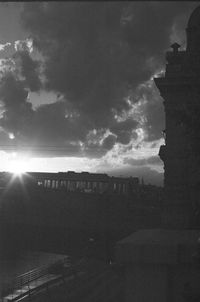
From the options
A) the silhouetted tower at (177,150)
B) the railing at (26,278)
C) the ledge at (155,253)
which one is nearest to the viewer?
the ledge at (155,253)

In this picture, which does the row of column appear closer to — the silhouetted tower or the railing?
the railing

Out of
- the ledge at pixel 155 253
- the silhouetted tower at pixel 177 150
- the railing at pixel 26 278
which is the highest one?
the silhouetted tower at pixel 177 150

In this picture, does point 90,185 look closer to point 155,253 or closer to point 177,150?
point 177,150

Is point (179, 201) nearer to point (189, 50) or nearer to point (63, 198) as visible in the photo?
point (189, 50)

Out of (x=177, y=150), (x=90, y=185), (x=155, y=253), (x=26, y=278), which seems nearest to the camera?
(x=155, y=253)

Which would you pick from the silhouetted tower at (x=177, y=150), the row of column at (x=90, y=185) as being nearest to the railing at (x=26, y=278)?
the silhouetted tower at (x=177, y=150)

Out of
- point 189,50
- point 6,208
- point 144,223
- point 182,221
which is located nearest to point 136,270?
point 182,221

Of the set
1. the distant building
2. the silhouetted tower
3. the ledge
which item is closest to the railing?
the silhouetted tower

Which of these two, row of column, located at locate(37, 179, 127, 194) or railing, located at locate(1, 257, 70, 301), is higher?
row of column, located at locate(37, 179, 127, 194)

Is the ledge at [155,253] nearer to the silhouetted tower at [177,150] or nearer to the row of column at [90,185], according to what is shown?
the silhouetted tower at [177,150]

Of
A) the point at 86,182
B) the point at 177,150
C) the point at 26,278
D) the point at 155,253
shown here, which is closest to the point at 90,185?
the point at 86,182

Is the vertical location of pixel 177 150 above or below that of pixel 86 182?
below

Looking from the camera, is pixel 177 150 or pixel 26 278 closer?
pixel 177 150

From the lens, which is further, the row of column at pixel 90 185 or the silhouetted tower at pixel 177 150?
the row of column at pixel 90 185
